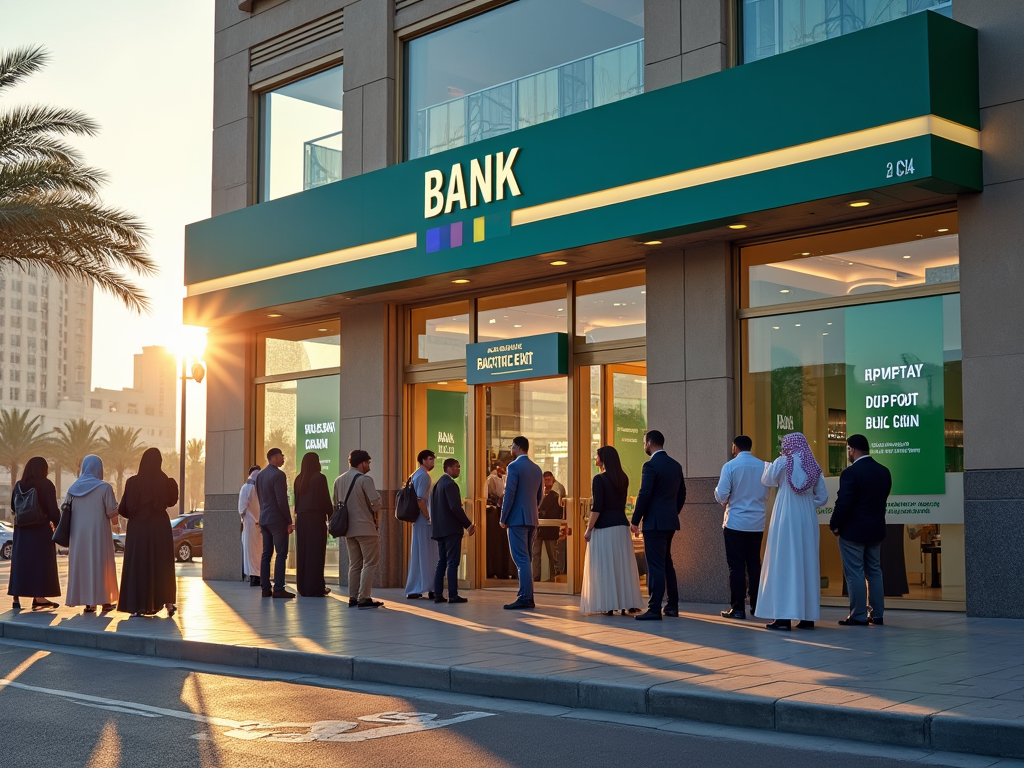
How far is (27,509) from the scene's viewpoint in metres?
13.9

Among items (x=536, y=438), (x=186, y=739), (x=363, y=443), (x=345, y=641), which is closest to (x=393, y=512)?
(x=363, y=443)

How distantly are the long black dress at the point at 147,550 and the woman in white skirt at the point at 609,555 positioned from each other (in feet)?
15.3

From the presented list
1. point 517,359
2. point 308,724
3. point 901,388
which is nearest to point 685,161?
point 901,388

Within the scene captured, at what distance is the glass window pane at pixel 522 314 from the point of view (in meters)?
15.6

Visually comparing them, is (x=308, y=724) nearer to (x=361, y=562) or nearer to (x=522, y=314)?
(x=361, y=562)

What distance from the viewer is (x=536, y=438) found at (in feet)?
53.3

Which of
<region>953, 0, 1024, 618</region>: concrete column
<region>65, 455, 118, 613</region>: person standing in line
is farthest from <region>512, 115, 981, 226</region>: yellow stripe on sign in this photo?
<region>65, 455, 118, 613</region>: person standing in line

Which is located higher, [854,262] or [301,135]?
[301,135]

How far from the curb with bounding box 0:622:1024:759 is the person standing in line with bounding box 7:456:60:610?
Answer: 3.90 metres

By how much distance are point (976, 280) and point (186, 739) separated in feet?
27.9

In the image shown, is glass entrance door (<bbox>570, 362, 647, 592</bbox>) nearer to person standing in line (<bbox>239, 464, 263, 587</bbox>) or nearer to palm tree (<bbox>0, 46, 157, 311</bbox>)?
person standing in line (<bbox>239, 464, 263, 587</bbox>)

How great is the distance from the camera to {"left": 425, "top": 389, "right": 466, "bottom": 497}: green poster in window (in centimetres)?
1691

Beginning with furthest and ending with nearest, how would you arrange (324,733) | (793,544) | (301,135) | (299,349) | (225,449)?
1. (225,449)
2. (299,349)
3. (301,135)
4. (793,544)
5. (324,733)

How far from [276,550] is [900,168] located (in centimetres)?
895
